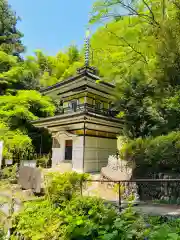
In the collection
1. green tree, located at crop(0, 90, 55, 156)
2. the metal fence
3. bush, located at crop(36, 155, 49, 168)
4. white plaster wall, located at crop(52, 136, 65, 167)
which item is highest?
green tree, located at crop(0, 90, 55, 156)

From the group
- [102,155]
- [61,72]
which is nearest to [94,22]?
[102,155]

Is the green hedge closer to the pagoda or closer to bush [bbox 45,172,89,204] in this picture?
bush [bbox 45,172,89,204]

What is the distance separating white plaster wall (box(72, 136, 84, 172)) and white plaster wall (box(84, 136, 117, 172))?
0.29m

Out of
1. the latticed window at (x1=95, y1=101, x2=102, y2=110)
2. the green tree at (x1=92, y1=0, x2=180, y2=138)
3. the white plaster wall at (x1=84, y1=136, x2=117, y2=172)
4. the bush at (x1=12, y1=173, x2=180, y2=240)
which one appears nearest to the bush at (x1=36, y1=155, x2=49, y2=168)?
the white plaster wall at (x1=84, y1=136, x2=117, y2=172)

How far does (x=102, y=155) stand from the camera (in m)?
14.3

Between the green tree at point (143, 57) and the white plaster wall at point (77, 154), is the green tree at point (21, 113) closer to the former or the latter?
the white plaster wall at point (77, 154)

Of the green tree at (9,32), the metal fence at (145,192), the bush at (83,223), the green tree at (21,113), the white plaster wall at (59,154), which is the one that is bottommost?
the metal fence at (145,192)

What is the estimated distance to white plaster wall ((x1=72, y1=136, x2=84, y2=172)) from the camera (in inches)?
502

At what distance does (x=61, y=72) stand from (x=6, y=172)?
68.0ft

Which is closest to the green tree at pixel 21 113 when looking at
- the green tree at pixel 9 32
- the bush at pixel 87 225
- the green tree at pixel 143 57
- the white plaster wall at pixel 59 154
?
the white plaster wall at pixel 59 154

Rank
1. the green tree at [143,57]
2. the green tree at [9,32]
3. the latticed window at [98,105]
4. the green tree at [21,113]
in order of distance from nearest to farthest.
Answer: the green tree at [143,57], the green tree at [21,113], the latticed window at [98,105], the green tree at [9,32]

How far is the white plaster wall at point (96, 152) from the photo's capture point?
13.1m

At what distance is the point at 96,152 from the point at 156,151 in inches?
245

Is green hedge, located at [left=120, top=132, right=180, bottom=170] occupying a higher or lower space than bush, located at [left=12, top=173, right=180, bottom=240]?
higher
